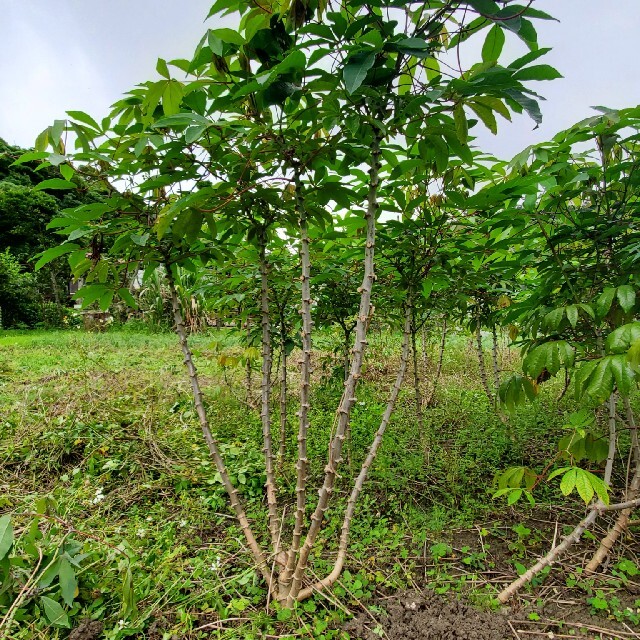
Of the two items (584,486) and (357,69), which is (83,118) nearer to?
(357,69)

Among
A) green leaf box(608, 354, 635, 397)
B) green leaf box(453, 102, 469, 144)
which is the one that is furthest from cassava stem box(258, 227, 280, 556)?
green leaf box(608, 354, 635, 397)

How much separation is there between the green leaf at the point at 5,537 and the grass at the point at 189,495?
4.2 inches

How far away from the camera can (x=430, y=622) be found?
1.33 metres

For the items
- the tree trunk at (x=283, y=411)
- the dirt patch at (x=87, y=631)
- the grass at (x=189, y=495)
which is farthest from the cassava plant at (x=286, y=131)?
the tree trunk at (x=283, y=411)

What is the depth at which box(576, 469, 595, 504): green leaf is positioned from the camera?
111 cm

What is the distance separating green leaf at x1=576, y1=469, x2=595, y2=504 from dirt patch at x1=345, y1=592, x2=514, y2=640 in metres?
0.57

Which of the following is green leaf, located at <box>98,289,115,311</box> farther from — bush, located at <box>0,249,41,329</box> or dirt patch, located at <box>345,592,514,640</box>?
bush, located at <box>0,249,41,329</box>

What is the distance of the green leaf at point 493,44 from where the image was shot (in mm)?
972

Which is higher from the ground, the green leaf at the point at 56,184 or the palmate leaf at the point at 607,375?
the green leaf at the point at 56,184

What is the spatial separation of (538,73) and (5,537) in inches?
77.0

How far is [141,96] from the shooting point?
105 centimetres

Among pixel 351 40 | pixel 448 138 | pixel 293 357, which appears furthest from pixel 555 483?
pixel 293 357

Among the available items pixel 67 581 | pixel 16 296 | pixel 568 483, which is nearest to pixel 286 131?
pixel 568 483

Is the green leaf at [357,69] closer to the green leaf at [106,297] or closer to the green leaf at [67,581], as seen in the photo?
the green leaf at [106,297]
